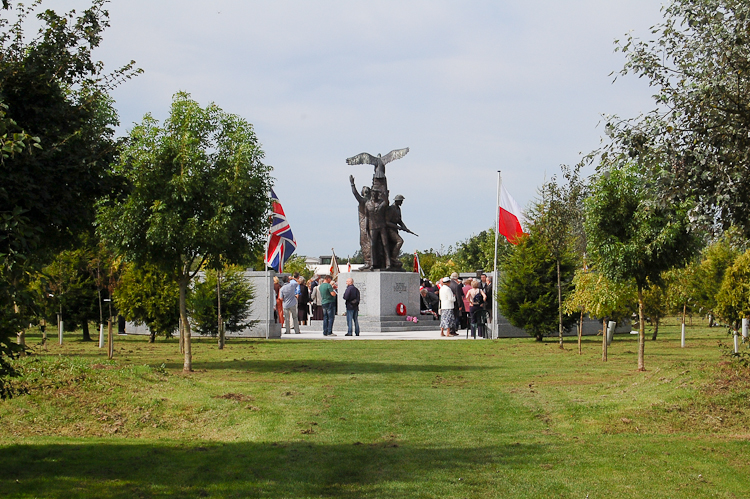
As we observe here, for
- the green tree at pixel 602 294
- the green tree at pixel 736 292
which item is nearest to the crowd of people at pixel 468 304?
the green tree at pixel 736 292

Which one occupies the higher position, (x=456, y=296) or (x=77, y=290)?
(x=77, y=290)

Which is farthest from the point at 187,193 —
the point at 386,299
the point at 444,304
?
the point at 386,299

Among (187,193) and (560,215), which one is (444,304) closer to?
(560,215)

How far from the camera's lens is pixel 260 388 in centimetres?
1347

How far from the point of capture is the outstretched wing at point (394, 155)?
3425 centimetres

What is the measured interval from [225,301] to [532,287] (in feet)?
31.1

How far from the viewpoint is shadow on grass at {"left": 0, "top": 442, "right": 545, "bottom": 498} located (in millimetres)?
7121

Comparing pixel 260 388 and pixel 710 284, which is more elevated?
pixel 710 284

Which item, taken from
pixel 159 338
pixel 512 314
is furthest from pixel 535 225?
pixel 159 338

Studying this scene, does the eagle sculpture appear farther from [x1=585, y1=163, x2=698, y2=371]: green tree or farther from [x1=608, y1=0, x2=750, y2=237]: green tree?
[x1=608, y1=0, x2=750, y2=237]: green tree

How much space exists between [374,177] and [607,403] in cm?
2381

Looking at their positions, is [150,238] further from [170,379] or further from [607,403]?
[607,403]

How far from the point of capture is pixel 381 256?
115 ft

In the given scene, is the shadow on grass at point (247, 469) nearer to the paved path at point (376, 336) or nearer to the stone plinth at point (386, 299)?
the paved path at point (376, 336)
